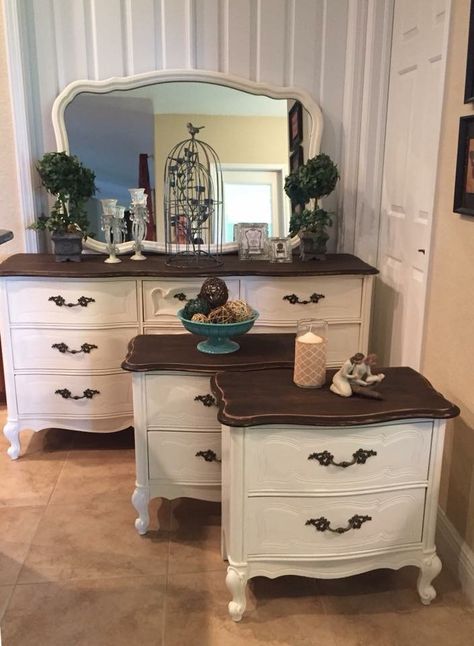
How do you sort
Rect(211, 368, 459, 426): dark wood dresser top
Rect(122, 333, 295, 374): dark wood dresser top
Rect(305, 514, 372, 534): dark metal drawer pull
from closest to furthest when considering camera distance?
Rect(211, 368, 459, 426): dark wood dresser top
Rect(305, 514, 372, 534): dark metal drawer pull
Rect(122, 333, 295, 374): dark wood dresser top

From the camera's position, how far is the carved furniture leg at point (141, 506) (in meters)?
2.20

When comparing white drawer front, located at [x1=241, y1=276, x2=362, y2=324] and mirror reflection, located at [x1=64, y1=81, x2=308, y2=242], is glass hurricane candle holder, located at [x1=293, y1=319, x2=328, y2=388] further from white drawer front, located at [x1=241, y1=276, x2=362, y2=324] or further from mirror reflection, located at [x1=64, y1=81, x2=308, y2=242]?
mirror reflection, located at [x1=64, y1=81, x2=308, y2=242]

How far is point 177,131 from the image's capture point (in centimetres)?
296

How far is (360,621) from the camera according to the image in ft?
6.14

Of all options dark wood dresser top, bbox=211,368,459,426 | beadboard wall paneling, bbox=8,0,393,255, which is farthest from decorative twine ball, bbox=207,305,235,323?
beadboard wall paneling, bbox=8,0,393,255

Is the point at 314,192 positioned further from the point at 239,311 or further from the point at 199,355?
the point at 199,355

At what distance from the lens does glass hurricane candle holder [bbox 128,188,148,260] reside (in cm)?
289

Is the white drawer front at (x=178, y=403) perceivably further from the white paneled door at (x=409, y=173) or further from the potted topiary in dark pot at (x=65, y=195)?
the potted topiary in dark pot at (x=65, y=195)

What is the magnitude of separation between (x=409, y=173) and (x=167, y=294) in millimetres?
1149

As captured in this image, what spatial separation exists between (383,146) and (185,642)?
223cm

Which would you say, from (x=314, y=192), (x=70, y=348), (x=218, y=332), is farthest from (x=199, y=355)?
(x=314, y=192)

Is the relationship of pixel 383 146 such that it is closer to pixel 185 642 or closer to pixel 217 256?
pixel 217 256

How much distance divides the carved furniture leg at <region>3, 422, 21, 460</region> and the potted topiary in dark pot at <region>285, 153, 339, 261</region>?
5.05 feet

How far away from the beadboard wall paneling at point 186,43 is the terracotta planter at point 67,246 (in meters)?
0.42
